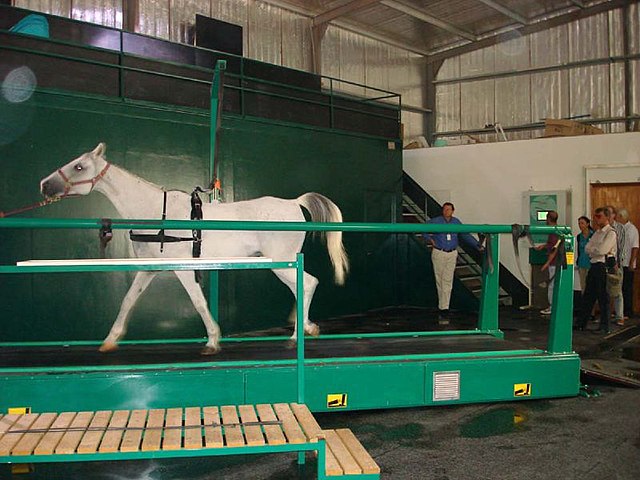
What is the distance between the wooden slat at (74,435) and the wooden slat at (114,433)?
12cm

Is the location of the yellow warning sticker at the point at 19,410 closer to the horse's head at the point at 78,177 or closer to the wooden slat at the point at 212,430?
the wooden slat at the point at 212,430

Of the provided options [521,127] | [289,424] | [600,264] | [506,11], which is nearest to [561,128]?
[600,264]

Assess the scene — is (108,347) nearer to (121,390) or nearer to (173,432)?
(121,390)

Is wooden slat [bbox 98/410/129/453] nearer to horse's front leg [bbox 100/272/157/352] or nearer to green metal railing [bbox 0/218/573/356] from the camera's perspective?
green metal railing [bbox 0/218/573/356]

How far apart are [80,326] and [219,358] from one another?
3.10 m

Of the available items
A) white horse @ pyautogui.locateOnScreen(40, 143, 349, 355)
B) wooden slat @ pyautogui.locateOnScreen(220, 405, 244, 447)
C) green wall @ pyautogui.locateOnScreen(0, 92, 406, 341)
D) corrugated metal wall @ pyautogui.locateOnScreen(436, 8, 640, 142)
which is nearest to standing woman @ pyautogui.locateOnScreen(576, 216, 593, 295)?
green wall @ pyautogui.locateOnScreen(0, 92, 406, 341)

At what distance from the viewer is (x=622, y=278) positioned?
10.1m

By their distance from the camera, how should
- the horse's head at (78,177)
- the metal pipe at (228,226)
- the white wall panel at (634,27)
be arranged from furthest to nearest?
the white wall panel at (634,27) < the horse's head at (78,177) < the metal pipe at (228,226)

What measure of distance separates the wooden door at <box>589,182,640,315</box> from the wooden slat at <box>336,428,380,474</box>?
28.1 ft

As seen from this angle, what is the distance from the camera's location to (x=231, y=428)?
10.5ft

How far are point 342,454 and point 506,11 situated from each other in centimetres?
1441

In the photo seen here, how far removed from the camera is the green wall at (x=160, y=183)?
22.9 feet

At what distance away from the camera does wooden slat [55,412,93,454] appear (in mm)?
2837

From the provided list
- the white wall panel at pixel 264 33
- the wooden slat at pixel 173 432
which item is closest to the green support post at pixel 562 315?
the wooden slat at pixel 173 432
